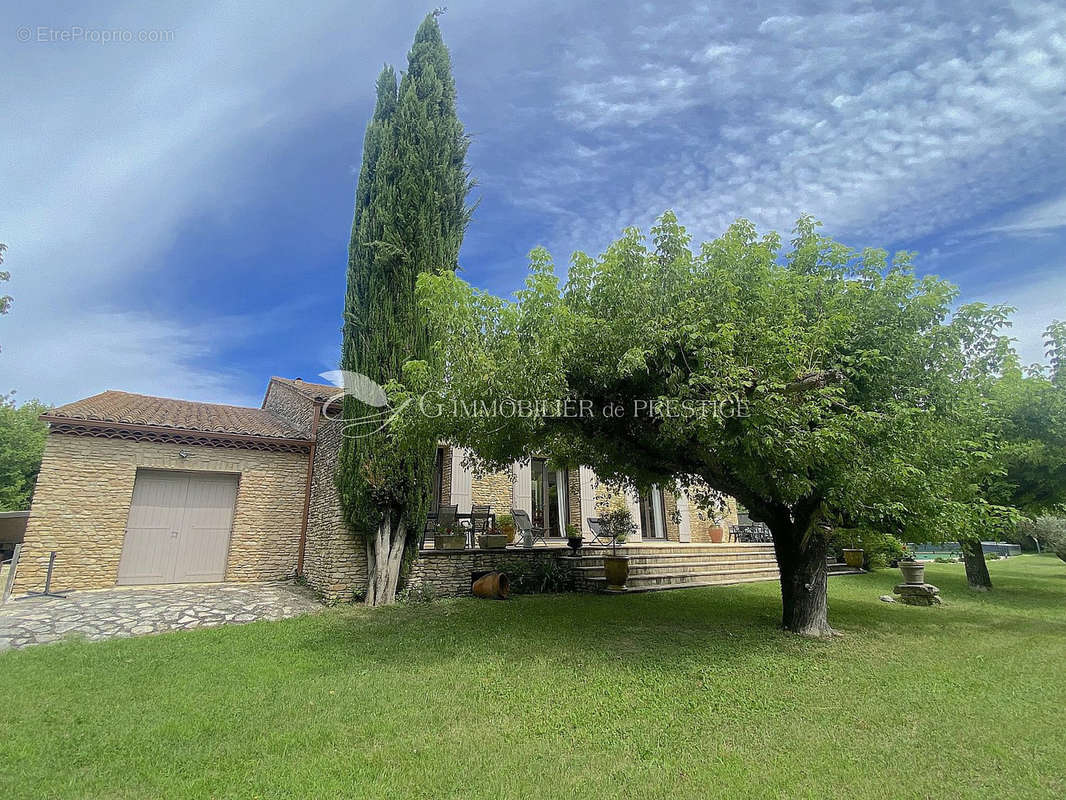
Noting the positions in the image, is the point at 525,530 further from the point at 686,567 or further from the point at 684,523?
the point at 684,523

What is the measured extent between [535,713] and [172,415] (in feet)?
36.6

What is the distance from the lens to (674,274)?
20.0ft

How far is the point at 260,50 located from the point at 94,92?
8.17ft

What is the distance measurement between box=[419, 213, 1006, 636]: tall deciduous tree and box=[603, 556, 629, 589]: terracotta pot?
3.15 metres

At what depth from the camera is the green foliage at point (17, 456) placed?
2238 centimetres

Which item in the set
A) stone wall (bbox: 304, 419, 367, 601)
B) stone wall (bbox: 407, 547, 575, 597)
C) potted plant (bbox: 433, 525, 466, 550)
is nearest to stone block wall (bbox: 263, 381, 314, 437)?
stone wall (bbox: 304, 419, 367, 601)

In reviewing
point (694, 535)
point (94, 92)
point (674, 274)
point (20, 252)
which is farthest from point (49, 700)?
point (20, 252)

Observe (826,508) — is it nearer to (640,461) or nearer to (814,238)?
(640,461)

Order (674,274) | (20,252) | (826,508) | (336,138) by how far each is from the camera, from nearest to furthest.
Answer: (674,274), (826,508), (336,138), (20,252)

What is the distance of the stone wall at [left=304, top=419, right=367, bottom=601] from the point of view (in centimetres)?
890

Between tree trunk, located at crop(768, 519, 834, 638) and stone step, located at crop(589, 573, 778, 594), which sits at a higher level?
tree trunk, located at crop(768, 519, 834, 638)

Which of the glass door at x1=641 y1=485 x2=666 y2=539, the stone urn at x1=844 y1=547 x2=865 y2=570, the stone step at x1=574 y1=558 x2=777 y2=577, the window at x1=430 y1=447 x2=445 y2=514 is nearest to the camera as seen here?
the stone step at x1=574 y1=558 x2=777 y2=577

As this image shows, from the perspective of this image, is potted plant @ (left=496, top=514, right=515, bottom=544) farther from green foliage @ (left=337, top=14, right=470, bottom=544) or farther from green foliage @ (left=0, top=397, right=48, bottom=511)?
green foliage @ (left=0, top=397, right=48, bottom=511)

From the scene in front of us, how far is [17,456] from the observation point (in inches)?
914
